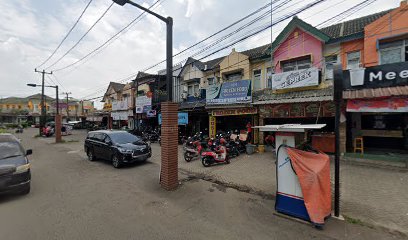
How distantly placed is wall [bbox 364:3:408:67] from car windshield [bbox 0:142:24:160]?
1469cm

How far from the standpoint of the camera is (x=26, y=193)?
20.8 feet

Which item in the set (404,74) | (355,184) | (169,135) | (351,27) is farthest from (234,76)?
(355,184)

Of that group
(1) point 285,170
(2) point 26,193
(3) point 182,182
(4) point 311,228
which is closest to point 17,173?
(2) point 26,193

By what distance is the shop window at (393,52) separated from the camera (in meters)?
9.12

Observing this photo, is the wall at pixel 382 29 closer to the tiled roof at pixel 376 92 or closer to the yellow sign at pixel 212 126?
the tiled roof at pixel 376 92

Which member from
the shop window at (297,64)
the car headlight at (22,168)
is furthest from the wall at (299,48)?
the car headlight at (22,168)

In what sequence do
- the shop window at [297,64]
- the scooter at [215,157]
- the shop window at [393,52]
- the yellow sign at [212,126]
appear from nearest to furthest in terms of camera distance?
the shop window at [393,52] → the scooter at [215,157] → the shop window at [297,64] → the yellow sign at [212,126]

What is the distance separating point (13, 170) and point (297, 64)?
13434mm

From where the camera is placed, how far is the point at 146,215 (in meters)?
4.81

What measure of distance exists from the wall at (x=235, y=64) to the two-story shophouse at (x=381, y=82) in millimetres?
5506

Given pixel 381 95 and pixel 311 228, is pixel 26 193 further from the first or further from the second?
pixel 381 95

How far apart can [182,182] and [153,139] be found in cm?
1235

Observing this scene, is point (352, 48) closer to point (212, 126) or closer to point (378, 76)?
point (378, 76)

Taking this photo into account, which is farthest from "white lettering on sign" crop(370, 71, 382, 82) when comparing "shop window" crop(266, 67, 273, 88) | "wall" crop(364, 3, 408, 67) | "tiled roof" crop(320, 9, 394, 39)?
"shop window" crop(266, 67, 273, 88)
